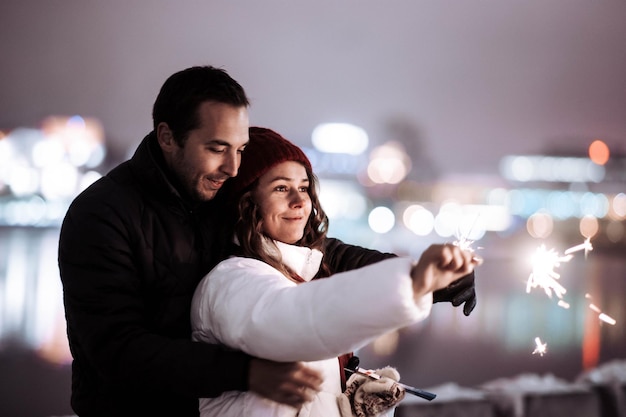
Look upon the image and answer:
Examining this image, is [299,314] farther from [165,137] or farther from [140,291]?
[165,137]

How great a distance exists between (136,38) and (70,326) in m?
2.42

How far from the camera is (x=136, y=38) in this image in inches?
141

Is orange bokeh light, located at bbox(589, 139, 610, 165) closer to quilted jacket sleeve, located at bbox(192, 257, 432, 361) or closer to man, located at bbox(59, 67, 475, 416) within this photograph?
man, located at bbox(59, 67, 475, 416)

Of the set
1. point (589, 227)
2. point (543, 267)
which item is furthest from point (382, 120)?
point (589, 227)

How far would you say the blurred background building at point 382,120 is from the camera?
354 centimetres

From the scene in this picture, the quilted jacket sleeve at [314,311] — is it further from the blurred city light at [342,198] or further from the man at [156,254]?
the blurred city light at [342,198]

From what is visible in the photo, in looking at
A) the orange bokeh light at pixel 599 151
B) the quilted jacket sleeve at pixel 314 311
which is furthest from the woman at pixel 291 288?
the orange bokeh light at pixel 599 151

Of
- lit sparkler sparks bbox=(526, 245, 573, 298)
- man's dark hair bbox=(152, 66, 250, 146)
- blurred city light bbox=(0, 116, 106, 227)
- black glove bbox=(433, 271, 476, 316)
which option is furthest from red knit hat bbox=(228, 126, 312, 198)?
blurred city light bbox=(0, 116, 106, 227)

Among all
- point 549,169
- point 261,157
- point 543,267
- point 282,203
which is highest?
point 549,169

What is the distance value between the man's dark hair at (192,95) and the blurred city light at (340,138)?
3.55 metres

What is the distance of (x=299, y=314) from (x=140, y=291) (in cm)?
51

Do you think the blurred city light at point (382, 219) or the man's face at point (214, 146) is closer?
the man's face at point (214, 146)

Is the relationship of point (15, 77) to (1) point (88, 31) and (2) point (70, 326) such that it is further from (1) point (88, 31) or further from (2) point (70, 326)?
(2) point (70, 326)

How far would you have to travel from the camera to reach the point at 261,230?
4.91 feet
